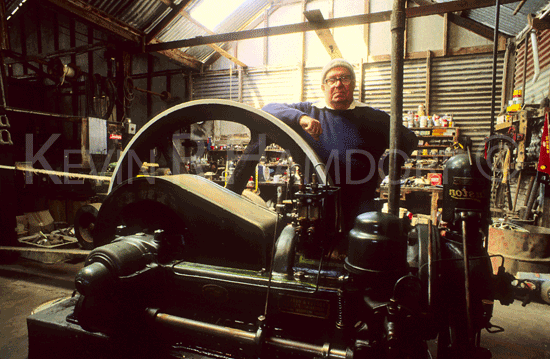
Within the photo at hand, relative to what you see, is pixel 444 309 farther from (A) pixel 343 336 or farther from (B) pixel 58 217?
(B) pixel 58 217

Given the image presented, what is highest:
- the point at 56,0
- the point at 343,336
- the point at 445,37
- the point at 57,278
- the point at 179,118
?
the point at 445,37

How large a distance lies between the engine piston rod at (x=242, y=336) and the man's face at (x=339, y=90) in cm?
169

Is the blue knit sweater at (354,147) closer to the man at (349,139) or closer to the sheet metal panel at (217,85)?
the man at (349,139)

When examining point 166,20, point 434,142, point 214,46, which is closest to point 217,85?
point 214,46

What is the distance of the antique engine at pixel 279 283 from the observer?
3.45ft

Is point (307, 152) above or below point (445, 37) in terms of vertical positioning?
below

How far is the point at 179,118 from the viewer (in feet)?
6.00

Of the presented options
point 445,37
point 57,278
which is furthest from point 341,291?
point 445,37

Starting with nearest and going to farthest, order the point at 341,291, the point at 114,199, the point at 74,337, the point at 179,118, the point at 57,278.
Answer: the point at 341,291 < the point at 74,337 < the point at 114,199 < the point at 179,118 < the point at 57,278

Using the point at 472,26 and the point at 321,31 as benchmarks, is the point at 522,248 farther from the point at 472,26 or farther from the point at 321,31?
the point at 472,26

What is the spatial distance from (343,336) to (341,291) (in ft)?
0.55

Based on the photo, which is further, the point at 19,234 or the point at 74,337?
the point at 19,234

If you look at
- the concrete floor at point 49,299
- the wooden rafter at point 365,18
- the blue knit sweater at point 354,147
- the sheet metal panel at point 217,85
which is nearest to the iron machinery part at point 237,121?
the blue knit sweater at point 354,147

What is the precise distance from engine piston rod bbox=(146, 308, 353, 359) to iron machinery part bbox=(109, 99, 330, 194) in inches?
27.3
